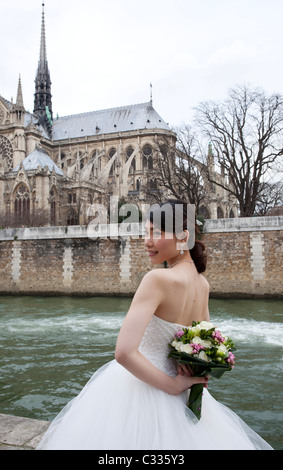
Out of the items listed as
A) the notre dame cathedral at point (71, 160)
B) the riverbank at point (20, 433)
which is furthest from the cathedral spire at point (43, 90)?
the riverbank at point (20, 433)

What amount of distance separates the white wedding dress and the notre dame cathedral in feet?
79.0

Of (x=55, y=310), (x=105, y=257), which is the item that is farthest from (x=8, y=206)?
(x=55, y=310)

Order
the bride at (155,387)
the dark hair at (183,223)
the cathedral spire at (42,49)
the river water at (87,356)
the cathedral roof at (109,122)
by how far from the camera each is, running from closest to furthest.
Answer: the bride at (155,387), the dark hair at (183,223), the river water at (87,356), the cathedral roof at (109,122), the cathedral spire at (42,49)

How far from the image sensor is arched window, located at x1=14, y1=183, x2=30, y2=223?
1398 inches

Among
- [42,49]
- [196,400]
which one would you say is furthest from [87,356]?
[42,49]

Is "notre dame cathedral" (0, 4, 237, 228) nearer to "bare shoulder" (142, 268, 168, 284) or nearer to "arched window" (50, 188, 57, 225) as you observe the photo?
"arched window" (50, 188, 57, 225)

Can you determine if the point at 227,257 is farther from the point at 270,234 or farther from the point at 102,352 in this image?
the point at 102,352

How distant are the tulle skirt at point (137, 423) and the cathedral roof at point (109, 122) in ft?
157

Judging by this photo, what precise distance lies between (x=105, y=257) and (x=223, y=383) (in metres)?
11.5

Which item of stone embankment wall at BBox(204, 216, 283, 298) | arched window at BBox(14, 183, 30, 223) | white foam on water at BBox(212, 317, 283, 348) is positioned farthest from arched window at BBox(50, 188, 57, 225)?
white foam on water at BBox(212, 317, 283, 348)

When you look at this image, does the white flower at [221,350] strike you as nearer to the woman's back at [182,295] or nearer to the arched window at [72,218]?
the woman's back at [182,295]

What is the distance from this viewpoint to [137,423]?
172 centimetres

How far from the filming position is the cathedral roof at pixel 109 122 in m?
49.9
